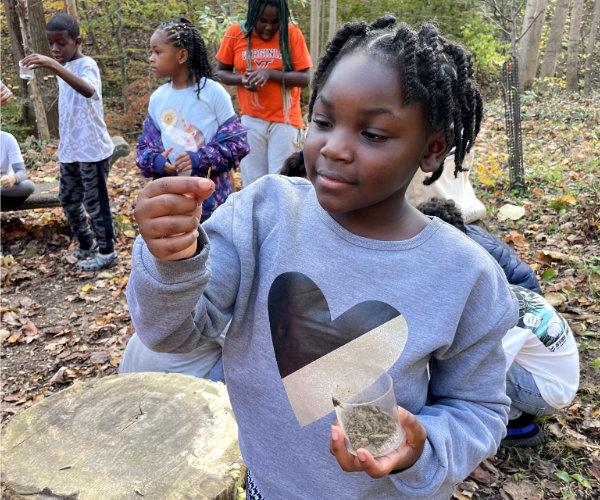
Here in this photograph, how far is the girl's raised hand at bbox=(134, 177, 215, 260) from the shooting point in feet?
2.92

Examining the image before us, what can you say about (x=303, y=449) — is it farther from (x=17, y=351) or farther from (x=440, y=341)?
(x=17, y=351)

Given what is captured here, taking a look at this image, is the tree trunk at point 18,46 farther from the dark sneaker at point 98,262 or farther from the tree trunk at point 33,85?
the dark sneaker at point 98,262

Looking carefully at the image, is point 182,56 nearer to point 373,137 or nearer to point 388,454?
point 373,137

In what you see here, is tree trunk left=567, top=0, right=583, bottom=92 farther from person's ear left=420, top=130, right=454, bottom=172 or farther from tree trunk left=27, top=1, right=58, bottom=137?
person's ear left=420, top=130, right=454, bottom=172

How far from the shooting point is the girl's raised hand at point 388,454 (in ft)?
3.40

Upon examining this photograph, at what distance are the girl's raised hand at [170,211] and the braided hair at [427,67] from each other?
1.61ft

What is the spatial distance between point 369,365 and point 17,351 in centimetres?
382

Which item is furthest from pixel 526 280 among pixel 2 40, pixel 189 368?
pixel 2 40

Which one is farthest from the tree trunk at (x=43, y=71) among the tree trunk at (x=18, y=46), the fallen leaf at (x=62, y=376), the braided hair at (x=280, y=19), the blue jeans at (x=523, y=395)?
the blue jeans at (x=523, y=395)

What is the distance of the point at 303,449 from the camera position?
1233 mm

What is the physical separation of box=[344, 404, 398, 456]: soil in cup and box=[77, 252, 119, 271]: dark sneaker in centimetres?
475

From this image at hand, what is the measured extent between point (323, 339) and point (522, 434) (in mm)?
2401

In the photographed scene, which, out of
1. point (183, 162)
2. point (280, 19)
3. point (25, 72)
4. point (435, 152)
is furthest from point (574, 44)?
point (435, 152)

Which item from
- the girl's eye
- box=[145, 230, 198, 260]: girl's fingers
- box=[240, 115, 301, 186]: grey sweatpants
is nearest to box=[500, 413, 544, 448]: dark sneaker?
the girl's eye
